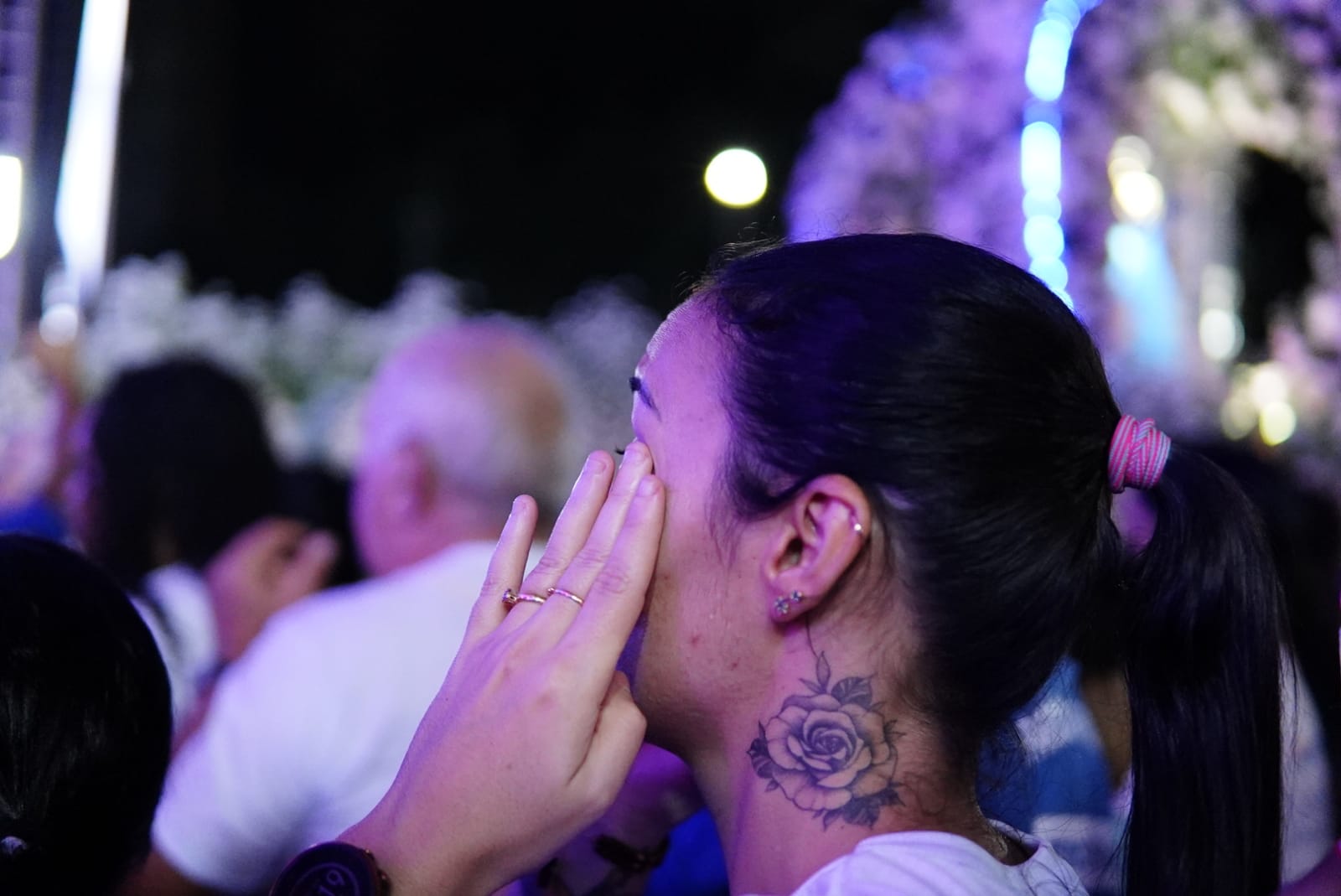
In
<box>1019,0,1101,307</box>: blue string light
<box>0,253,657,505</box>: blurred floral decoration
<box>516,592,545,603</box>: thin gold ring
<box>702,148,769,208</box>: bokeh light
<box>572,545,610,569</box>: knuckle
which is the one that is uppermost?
<box>1019,0,1101,307</box>: blue string light

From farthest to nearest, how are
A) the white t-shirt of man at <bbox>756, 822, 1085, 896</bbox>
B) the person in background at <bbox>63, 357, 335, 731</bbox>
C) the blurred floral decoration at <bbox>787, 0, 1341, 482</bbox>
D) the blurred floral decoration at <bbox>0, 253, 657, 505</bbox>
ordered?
1. the blurred floral decoration at <bbox>787, 0, 1341, 482</bbox>
2. the blurred floral decoration at <bbox>0, 253, 657, 505</bbox>
3. the person in background at <bbox>63, 357, 335, 731</bbox>
4. the white t-shirt of man at <bbox>756, 822, 1085, 896</bbox>

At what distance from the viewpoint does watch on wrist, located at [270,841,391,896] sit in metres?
1.29

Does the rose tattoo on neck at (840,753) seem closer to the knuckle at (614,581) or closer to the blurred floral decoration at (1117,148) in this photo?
the knuckle at (614,581)

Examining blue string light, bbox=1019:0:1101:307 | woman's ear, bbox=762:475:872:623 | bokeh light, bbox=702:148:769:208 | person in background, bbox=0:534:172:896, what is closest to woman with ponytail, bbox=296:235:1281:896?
woman's ear, bbox=762:475:872:623

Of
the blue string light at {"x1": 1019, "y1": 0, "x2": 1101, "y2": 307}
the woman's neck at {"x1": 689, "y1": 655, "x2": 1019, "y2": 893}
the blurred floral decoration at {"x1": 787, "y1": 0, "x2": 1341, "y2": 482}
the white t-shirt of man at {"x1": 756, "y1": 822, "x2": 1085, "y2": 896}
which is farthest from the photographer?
the blurred floral decoration at {"x1": 787, "y1": 0, "x2": 1341, "y2": 482}

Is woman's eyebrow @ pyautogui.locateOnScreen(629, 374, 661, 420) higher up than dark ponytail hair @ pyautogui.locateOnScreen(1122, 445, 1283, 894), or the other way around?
woman's eyebrow @ pyautogui.locateOnScreen(629, 374, 661, 420)

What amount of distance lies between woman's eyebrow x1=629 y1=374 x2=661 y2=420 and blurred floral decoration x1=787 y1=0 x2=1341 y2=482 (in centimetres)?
301

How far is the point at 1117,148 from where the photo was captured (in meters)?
5.69

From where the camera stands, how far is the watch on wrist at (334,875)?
1.29 metres

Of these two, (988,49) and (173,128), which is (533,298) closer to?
(173,128)

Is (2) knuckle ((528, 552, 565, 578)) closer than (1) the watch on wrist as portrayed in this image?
No

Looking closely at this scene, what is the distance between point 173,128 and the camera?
5.57 metres

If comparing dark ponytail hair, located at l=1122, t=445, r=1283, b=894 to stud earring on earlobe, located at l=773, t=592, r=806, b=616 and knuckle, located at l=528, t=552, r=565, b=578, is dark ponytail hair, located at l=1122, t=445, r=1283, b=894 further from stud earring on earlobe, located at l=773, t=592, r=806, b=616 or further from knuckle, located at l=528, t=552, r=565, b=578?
knuckle, located at l=528, t=552, r=565, b=578

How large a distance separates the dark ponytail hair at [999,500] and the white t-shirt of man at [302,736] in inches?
42.9
